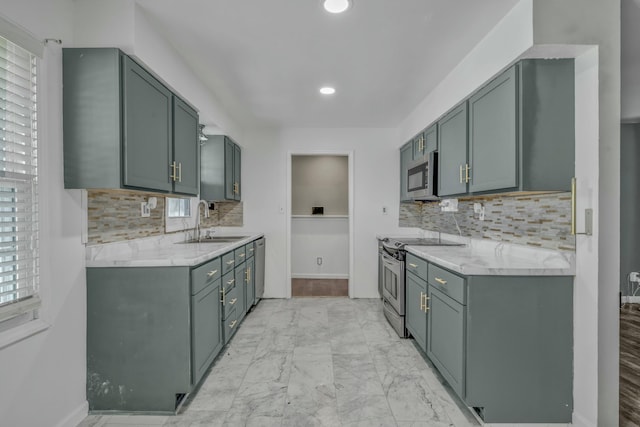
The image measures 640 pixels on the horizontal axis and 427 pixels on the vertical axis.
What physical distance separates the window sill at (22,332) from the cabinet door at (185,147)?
1.13 metres

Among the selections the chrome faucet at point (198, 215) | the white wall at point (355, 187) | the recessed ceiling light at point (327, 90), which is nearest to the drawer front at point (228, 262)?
the chrome faucet at point (198, 215)

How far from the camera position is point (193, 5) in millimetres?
1783

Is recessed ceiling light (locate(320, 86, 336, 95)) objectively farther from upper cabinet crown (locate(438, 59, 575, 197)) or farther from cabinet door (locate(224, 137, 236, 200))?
upper cabinet crown (locate(438, 59, 575, 197))

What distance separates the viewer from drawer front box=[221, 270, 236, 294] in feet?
8.52

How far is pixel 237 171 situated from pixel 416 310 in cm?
282

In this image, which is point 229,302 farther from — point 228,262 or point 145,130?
point 145,130

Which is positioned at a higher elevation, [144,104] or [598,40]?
[598,40]

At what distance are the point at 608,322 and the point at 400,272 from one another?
153 cm

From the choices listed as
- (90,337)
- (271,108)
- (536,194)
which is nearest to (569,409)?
(536,194)

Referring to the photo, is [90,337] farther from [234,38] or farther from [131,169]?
[234,38]

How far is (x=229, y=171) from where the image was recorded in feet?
12.5

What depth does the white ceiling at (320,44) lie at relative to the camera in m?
1.81

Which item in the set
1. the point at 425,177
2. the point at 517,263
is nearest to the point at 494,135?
the point at 517,263

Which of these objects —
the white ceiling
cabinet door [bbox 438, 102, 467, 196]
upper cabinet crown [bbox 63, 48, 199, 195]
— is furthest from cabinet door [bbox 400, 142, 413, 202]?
upper cabinet crown [bbox 63, 48, 199, 195]
